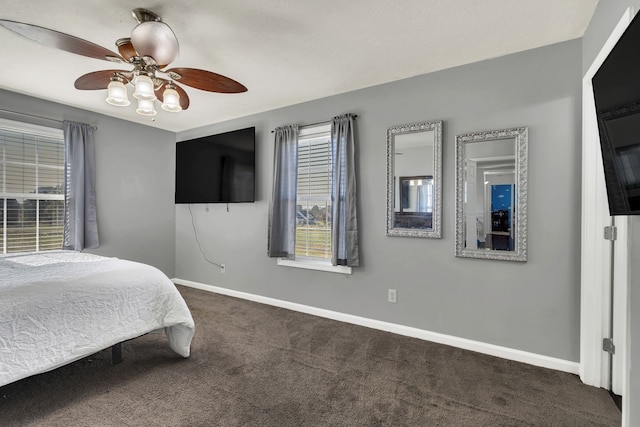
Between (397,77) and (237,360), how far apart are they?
2820 mm

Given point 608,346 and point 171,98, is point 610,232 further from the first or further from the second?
point 171,98

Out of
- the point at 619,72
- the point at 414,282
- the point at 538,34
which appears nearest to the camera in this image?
the point at 619,72

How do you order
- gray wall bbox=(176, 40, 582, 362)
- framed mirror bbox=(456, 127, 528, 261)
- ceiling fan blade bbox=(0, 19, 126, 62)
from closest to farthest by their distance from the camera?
ceiling fan blade bbox=(0, 19, 126, 62) < gray wall bbox=(176, 40, 582, 362) < framed mirror bbox=(456, 127, 528, 261)

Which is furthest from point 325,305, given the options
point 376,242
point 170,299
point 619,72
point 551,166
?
point 619,72

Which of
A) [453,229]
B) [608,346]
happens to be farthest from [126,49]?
[608,346]

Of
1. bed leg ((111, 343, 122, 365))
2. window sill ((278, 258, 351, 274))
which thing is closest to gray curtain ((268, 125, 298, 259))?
window sill ((278, 258, 351, 274))

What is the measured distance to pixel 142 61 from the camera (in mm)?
1828

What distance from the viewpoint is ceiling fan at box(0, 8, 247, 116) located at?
1.63m

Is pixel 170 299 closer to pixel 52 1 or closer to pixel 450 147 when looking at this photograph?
pixel 52 1

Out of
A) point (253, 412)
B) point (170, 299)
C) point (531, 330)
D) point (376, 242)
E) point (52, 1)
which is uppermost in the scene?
point (52, 1)

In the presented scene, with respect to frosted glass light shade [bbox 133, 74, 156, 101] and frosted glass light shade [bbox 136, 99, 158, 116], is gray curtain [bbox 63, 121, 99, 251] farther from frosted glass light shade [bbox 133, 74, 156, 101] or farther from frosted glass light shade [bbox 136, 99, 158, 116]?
frosted glass light shade [bbox 133, 74, 156, 101]

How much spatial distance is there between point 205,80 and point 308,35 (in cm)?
80

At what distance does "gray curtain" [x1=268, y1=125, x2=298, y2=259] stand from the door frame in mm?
2540

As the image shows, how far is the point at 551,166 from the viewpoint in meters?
2.23
